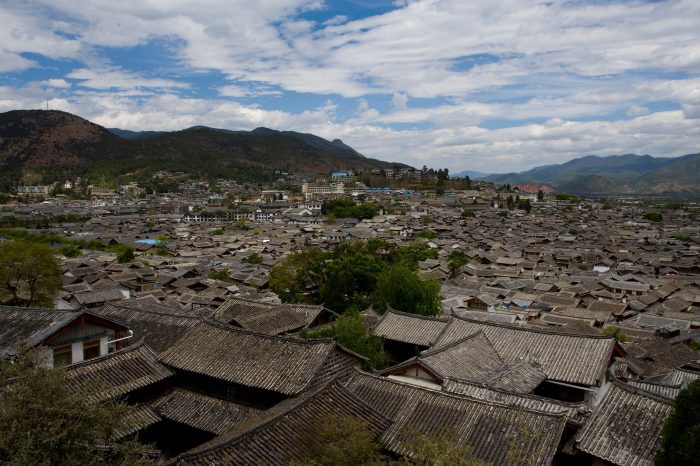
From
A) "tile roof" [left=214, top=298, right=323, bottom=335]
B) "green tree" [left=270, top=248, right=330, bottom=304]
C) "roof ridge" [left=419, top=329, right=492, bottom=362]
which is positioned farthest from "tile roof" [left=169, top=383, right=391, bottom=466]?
"green tree" [left=270, top=248, right=330, bottom=304]

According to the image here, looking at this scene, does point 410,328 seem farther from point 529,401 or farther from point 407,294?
point 529,401

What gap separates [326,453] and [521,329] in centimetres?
1139

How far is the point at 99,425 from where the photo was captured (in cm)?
823

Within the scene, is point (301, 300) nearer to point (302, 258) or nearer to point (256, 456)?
point (302, 258)

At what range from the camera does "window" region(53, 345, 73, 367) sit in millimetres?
14609

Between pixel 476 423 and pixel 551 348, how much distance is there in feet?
23.1

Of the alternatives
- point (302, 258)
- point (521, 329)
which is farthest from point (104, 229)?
point (521, 329)

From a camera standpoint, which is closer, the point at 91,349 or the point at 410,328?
the point at 91,349

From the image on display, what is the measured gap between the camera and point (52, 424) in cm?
782

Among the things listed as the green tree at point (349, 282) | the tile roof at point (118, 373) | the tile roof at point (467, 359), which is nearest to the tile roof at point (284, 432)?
the tile roof at point (118, 373)

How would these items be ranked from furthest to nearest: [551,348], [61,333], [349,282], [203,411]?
1. [349,282]
2. [551,348]
3. [61,333]
4. [203,411]

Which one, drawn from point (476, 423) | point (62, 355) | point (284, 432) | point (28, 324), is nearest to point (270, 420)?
point (284, 432)

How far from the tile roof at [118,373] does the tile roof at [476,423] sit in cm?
595

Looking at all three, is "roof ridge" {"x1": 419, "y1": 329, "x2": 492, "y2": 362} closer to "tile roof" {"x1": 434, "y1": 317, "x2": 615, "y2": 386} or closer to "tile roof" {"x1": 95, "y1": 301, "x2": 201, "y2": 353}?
"tile roof" {"x1": 434, "y1": 317, "x2": 615, "y2": 386}
